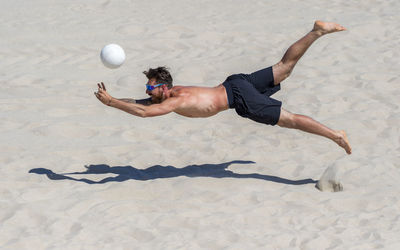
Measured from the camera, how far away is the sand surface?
5.45 meters

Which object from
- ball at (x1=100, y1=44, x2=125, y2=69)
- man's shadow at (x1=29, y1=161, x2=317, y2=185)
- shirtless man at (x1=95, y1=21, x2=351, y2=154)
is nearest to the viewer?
ball at (x1=100, y1=44, x2=125, y2=69)

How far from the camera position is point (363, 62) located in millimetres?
10000

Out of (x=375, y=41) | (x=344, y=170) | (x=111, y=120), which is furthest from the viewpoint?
(x=375, y=41)

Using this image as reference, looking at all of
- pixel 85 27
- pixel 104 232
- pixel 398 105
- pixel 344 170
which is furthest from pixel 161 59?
pixel 104 232

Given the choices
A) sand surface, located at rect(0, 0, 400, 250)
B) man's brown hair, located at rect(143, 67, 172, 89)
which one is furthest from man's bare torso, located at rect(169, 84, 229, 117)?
sand surface, located at rect(0, 0, 400, 250)

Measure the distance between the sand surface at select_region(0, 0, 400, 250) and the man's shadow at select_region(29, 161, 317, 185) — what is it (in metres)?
0.02

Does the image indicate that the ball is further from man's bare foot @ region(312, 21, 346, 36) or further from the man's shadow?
man's bare foot @ region(312, 21, 346, 36)

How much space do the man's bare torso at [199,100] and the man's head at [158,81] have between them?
90 millimetres

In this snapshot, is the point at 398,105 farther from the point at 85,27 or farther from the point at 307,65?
the point at 85,27

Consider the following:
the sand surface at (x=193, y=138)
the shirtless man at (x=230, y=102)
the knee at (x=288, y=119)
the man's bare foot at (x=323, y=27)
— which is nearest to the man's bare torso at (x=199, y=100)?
the shirtless man at (x=230, y=102)

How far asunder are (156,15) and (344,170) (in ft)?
22.2

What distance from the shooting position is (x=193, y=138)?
7.85 m

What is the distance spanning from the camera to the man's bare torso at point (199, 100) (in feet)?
20.9

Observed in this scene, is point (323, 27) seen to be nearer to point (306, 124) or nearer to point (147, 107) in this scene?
point (306, 124)
